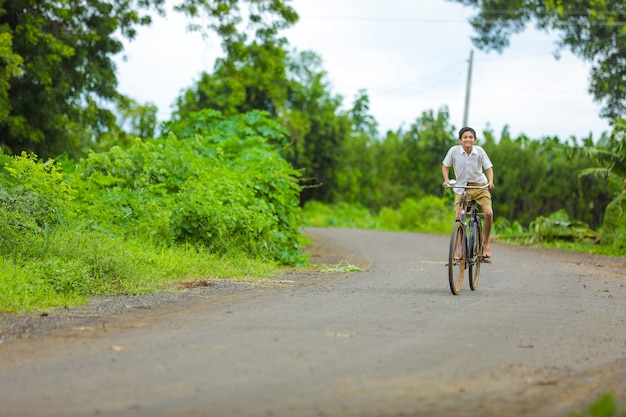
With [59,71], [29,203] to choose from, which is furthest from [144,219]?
[59,71]

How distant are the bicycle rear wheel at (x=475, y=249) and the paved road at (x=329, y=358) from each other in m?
0.70

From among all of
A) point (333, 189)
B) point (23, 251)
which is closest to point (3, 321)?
point (23, 251)

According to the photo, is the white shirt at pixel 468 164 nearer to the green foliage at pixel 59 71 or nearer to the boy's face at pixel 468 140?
the boy's face at pixel 468 140

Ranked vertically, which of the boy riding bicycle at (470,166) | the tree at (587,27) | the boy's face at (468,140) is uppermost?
the tree at (587,27)

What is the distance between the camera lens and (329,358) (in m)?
7.03

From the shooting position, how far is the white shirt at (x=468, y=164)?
12984 millimetres

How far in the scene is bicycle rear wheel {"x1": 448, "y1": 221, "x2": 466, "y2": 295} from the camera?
39.3 feet

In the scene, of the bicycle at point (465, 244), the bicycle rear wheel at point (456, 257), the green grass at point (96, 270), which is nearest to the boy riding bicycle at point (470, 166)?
the bicycle at point (465, 244)

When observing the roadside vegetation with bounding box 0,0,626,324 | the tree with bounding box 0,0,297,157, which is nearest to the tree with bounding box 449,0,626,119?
the roadside vegetation with bounding box 0,0,626,324

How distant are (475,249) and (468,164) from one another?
1182mm

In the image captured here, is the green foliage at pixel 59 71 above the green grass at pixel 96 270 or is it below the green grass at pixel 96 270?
above

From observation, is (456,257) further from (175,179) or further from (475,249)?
(175,179)

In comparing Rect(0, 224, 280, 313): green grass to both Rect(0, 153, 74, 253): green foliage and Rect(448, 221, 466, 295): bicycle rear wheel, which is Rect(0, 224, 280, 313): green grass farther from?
Rect(448, 221, 466, 295): bicycle rear wheel

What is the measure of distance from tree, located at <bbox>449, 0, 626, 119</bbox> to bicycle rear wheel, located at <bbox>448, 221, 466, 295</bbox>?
27.3m
